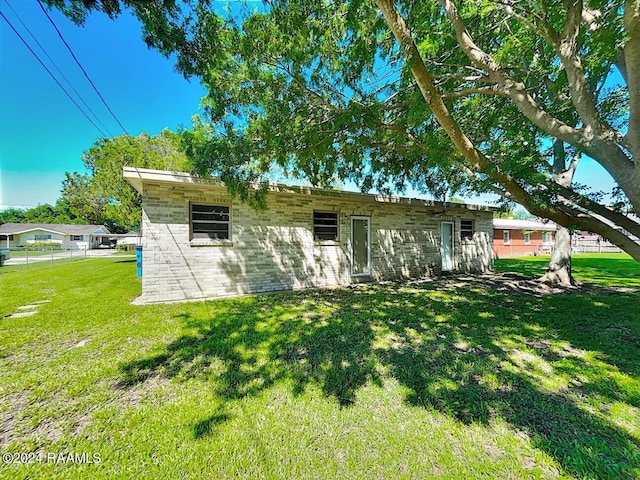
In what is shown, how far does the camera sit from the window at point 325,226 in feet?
26.9

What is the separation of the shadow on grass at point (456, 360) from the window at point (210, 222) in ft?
6.21

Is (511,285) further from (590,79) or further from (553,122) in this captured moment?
(553,122)

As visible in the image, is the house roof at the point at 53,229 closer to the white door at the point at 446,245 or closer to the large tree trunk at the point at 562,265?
the white door at the point at 446,245

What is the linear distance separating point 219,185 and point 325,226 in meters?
3.41

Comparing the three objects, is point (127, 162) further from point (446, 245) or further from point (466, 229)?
point (466, 229)

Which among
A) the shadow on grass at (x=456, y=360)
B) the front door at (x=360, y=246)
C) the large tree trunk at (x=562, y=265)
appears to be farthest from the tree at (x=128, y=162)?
the large tree trunk at (x=562, y=265)

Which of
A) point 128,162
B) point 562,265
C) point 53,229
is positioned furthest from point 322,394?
point 53,229

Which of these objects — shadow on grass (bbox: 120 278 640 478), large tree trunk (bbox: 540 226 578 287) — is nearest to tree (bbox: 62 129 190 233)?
shadow on grass (bbox: 120 278 640 478)

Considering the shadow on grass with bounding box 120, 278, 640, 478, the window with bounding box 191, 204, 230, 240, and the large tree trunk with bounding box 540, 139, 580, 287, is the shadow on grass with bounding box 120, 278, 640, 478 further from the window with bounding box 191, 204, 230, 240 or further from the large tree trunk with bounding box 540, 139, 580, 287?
the large tree trunk with bounding box 540, 139, 580, 287

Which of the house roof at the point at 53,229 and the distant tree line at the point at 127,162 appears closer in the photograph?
the distant tree line at the point at 127,162

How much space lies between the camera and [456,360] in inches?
131

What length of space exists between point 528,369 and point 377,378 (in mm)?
1849

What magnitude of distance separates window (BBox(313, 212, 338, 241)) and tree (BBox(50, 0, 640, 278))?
2.50m

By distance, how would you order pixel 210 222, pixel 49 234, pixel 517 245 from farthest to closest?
1. pixel 49 234
2. pixel 517 245
3. pixel 210 222
